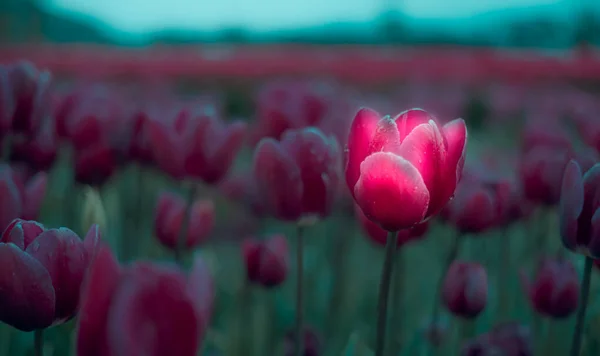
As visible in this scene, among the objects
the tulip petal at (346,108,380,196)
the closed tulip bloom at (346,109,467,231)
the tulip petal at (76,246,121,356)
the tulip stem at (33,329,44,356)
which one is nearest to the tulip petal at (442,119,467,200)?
the closed tulip bloom at (346,109,467,231)

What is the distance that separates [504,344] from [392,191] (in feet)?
2.02

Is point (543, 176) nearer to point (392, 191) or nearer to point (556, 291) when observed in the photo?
point (556, 291)

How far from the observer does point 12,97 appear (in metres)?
1.29

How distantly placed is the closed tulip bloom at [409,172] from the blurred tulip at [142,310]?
0.30 m

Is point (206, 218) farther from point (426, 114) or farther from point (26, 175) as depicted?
point (426, 114)

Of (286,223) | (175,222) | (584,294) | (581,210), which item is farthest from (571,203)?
(175,222)

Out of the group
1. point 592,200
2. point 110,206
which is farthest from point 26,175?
point 592,200

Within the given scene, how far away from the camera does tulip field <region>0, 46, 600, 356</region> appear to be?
0.68 metres

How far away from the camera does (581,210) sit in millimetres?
920

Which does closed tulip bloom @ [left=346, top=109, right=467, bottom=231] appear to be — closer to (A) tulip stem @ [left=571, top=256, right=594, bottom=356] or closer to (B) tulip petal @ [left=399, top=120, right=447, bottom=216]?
(B) tulip petal @ [left=399, top=120, right=447, bottom=216]

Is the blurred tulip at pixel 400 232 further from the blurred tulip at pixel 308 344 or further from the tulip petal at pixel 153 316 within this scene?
the tulip petal at pixel 153 316

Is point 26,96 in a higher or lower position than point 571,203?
higher

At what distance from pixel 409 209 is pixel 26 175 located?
1029 millimetres

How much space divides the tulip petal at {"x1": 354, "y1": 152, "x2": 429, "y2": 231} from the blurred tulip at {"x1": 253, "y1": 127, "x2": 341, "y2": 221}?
25 cm
